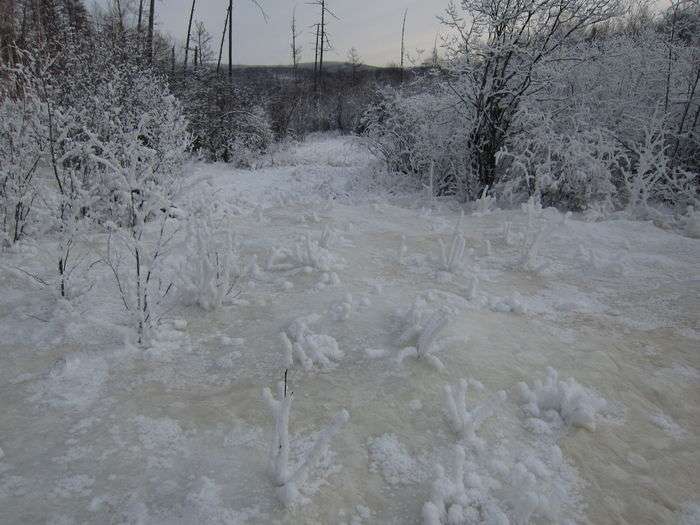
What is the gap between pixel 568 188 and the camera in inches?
310

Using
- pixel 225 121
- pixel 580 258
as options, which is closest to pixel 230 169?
pixel 225 121

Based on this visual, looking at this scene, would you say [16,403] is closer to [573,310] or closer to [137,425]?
[137,425]

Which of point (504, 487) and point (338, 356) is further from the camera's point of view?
point (338, 356)

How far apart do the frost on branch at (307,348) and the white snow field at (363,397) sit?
14 millimetres

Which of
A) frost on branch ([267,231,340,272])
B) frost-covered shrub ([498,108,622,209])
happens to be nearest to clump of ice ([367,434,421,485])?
frost on branch ([267,231,340,272])

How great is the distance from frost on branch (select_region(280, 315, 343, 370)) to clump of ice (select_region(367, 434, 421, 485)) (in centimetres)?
73

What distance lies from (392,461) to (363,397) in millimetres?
487

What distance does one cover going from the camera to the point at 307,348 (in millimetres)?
2951

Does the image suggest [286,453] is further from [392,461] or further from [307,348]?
[307,348]

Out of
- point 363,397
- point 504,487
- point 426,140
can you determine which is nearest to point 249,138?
point 426,140

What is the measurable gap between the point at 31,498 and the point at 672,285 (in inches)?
209

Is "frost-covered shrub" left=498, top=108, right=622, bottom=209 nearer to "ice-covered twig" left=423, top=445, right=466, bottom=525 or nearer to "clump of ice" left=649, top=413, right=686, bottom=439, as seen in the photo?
"clump of ice" left=649, top=413, right=686, bottom=439

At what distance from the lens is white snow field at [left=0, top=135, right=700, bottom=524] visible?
74.5 inches

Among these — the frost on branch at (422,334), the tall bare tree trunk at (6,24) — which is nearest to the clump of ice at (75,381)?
the frost on branch at (422,334)
